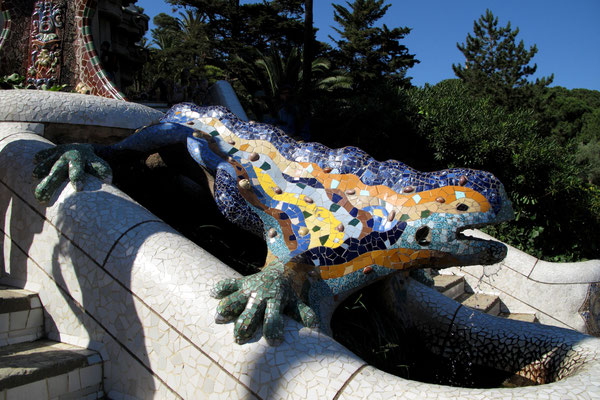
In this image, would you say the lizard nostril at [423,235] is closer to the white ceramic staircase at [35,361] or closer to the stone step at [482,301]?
the white ceramic staircase at [35,361]

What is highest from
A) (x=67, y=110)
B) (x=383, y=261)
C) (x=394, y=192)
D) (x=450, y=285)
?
(x=67, y=110)

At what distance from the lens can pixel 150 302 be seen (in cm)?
277

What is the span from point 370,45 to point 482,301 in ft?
75.5

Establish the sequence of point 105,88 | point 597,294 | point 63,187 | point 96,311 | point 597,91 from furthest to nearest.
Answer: point 597,91 → point 105,88 → point 597,294 → point 63,187 → point 96,311

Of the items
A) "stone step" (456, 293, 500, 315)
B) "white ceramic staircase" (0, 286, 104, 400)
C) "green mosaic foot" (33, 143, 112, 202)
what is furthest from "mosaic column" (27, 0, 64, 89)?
"stone step" (456, 293, 500, 315)

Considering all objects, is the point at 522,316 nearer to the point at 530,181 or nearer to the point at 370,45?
the point at 530,181

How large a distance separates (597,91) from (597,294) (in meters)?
35.4

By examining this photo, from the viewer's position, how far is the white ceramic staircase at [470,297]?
576 cm

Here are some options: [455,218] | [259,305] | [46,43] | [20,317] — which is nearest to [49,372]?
[20,317]

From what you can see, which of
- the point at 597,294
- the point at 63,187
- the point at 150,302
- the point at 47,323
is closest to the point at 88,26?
the point at 63,187

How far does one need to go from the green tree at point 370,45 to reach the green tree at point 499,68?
311 centimetres

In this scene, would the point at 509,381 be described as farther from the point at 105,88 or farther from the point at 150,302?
the point at 105,88

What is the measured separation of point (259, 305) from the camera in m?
2.58

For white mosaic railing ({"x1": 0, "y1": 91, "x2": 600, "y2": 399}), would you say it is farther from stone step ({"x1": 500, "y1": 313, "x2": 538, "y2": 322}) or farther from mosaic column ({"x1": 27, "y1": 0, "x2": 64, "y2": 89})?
mosaic column ({"x1": 27, "y1": 0, "x2": 64, "y2": 89})
